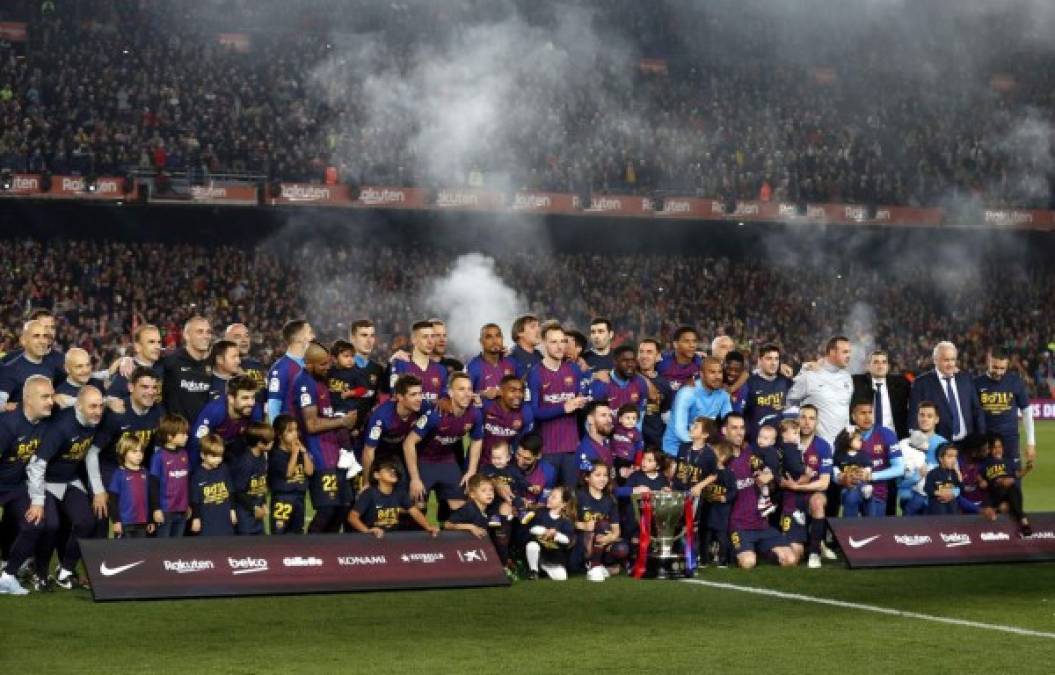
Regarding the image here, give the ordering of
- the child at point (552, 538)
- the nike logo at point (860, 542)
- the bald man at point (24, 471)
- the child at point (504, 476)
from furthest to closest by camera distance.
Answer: the nike logo at point (860, 542) < the child at point (504, 476) < the child at point (552, 538) < the bald man at point (24, 471)

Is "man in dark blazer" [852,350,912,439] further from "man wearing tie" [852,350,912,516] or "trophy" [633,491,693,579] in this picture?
"trophy" [633,491,693,579]

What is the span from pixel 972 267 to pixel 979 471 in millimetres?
31644

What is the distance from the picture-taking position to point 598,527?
1136 cm

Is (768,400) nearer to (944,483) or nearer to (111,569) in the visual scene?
(944,483)

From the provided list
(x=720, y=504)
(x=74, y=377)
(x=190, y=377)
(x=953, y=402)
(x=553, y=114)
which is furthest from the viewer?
(x=553, y=114)

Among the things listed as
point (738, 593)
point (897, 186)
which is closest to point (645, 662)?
point (738, 593)

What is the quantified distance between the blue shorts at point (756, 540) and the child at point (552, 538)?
5.18ft

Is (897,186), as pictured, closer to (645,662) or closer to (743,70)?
(743,70)

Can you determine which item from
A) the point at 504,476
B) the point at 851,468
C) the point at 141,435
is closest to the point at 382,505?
the point at 504,476

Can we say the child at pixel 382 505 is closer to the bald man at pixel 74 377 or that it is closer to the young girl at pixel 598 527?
the young girl at pixel 598 527

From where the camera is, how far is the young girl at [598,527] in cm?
1132

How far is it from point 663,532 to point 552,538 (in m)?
0.86

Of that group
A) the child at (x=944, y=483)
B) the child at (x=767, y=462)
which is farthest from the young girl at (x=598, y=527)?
the child at (x=944, y=483)

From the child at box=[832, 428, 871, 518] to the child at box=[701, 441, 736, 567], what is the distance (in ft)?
4.08
